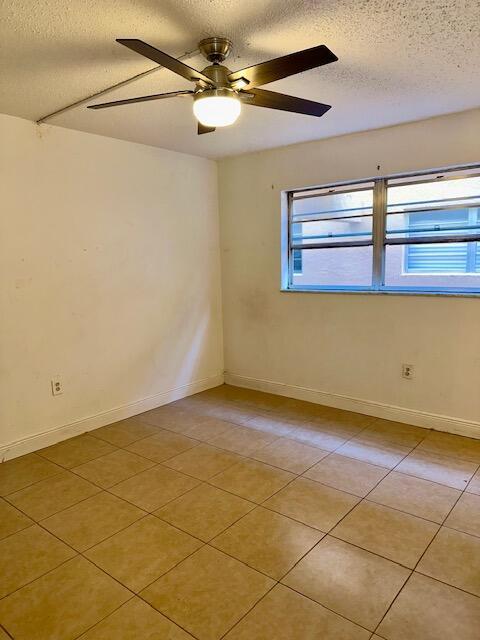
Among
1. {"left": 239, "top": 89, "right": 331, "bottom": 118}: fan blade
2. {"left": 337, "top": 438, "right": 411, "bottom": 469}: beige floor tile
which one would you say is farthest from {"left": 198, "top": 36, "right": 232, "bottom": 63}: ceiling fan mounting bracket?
{"left": 337, "top": 438, "right": 411, "bottom": 469}: beige floor tile

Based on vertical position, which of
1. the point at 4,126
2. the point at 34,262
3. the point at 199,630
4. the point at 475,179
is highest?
the point at 4,126

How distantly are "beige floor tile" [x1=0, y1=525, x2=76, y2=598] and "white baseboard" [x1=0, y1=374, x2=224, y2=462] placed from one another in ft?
2.99

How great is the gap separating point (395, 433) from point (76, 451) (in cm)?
235

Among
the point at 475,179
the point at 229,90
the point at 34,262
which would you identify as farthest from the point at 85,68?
the point at 475,179

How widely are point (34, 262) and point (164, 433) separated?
5.17 feet

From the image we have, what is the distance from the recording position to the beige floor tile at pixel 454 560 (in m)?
1.76

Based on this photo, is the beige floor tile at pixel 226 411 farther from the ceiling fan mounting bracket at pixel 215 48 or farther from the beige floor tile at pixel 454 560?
the ceiling fan mounting bracket at pixel 215 48

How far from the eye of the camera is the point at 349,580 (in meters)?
1.77

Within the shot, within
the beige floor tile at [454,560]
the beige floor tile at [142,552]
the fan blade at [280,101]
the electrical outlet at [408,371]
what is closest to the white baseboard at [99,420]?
the beige floor tile at [142,552]

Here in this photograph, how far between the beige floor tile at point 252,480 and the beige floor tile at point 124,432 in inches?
34.9

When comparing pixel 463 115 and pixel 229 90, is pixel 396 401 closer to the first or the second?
pixel 463 115

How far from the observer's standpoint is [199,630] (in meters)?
1.55

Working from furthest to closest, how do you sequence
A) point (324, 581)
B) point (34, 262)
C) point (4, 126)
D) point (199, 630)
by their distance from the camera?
point (34, 262)
point (4, 126)
point (324, 581)
point (199, 630)

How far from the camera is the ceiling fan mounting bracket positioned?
182 centimetres
